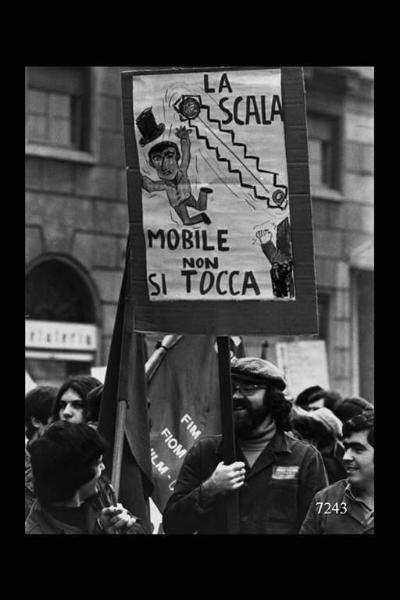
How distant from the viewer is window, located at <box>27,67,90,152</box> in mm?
17453

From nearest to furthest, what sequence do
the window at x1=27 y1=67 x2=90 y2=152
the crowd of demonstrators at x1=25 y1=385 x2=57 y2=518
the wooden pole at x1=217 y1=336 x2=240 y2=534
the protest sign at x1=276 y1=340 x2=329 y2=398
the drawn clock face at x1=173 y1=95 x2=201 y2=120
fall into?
the wooden pole at x1=217 y1=336 x2=240 y2=534 → the drawn clock face at x1=173 y1=95 x2=201 y2=120 → the crowd of demonstrators at x1=25 y1=385 x2=57 y2=518 → the protest sign at x1=276 y1=340 x2=329 y2=398 → the window at x1=27 y1=67 x2=90 y2=152

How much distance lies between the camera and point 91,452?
223 inches

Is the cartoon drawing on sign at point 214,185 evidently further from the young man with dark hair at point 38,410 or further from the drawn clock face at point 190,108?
the young man with dark hair at point 38,410

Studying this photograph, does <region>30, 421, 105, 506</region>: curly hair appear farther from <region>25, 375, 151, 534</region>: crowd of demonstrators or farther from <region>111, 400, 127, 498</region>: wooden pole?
<region>111, 400, 127, 498</region>: wooden pole

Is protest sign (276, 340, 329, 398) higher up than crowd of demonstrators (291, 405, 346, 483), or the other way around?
protest sign (276, 340, 329, 398)

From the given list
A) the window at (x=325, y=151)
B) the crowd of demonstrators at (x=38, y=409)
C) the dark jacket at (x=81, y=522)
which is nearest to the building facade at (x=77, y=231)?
the window at (x=325, y=151)

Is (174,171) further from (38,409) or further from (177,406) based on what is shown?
(38,409)

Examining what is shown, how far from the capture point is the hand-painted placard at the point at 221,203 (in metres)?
5.94

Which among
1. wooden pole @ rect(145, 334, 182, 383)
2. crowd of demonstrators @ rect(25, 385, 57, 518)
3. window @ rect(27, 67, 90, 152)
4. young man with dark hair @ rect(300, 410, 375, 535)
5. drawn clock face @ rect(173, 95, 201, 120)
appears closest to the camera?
Answer: young man with dark hair @ rect(300, 410, 375, 535)

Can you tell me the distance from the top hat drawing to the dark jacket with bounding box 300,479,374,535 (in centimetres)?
144

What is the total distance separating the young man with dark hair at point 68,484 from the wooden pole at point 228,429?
1.31 ft

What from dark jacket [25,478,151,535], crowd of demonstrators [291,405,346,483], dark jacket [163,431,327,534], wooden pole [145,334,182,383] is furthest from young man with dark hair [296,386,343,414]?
dark jacket [25,478,151,535]
